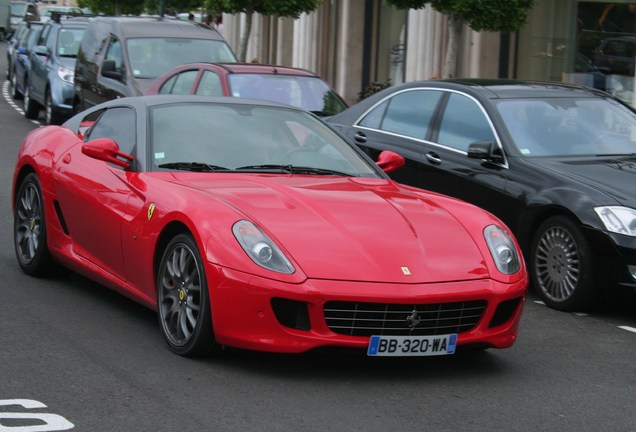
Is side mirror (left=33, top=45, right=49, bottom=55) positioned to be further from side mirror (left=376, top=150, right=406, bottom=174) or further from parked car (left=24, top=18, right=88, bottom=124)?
side mirror (left=376, top=150, right=406, bottom=174)

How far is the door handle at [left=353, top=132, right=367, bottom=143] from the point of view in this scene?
11.3 metres

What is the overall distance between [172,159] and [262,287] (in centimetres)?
162

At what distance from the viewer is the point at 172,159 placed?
7.63 meters

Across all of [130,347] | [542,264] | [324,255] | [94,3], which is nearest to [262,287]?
[324,255]

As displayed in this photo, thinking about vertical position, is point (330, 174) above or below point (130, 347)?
above

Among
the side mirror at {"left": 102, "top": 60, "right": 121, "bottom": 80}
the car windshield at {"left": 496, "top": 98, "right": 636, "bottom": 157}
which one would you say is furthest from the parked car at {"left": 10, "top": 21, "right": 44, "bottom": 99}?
the car windshield at {"left": 496, "top": 98, "right": 636, "bottom": 157}

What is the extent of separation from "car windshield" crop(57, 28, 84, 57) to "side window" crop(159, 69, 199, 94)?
8329 millimetres

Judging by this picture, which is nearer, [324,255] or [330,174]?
[324,255]

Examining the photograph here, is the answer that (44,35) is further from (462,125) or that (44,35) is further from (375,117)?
(462,125)

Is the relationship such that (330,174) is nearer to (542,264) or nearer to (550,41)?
(542,264)

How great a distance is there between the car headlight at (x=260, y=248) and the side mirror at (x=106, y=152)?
1386 mm

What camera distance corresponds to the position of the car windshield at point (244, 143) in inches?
302

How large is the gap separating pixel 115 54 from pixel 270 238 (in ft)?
38.6

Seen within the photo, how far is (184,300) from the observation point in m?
6.78
